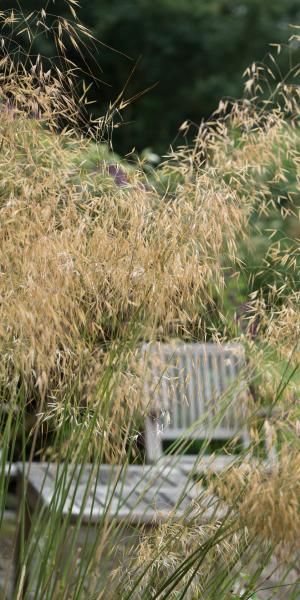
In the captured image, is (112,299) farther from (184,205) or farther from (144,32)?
(144,32)

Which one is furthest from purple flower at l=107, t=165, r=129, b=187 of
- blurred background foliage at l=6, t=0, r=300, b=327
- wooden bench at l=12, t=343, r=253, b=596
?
blurred background foliage at l=6, t=0, r=300, b=327

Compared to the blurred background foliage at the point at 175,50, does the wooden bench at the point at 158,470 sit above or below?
above

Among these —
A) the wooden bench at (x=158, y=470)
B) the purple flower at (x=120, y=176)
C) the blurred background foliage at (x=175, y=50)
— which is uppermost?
the purple flower at (x=120, y=176)

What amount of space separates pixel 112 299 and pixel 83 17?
11.0 metres

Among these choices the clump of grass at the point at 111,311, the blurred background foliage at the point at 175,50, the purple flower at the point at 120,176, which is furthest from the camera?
the blurred background foliage at the point at 175,50

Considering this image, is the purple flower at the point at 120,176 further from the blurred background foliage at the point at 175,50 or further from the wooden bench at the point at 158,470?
the blurred background foliage at the point at 175,50

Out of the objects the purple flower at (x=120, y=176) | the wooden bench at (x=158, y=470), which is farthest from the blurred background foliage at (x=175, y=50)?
the purple flower at (x=120, y=176)

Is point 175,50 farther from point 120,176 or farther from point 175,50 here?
point 120,176

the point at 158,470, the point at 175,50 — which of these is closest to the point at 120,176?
the point at 158,470

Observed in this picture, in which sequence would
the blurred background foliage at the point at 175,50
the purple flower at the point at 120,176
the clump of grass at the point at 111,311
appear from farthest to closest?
1. the blurred background foliage at the point at 175,50
2. the purple flower at the point at 120,176
3. the clump of grass at the point at 111,311

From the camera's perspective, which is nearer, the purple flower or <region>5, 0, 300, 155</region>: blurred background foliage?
the purple flower

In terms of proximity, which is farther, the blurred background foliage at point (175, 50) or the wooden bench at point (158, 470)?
the blurred background foliage at point (175, 50)

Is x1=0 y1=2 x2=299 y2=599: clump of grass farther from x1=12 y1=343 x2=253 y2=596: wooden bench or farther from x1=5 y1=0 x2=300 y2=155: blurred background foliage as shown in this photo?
x1=5 y1=0 x2=300 y2=155: blurred background foliage

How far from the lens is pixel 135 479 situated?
3754 mm
